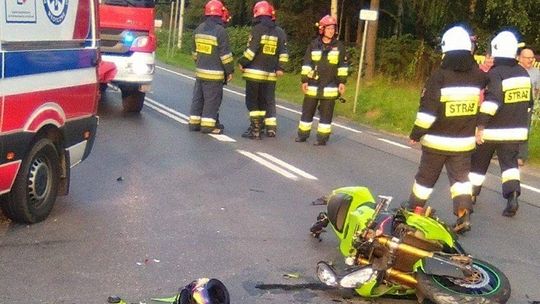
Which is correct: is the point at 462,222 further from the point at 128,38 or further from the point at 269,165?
the point at 128,38

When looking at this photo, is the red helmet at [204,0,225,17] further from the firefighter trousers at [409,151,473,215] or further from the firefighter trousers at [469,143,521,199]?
the firefighter trousers at [409,151,473,215]

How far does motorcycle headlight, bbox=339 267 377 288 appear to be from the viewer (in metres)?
5.15

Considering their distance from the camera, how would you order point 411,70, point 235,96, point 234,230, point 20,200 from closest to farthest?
1. point 20,200
2. point 234,230
3. point 235,96
4. point 411,70

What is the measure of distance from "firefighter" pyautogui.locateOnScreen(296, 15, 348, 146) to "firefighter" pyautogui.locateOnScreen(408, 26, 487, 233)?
16.7ft

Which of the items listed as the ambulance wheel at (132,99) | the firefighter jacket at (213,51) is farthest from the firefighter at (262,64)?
the ambulance wheel at (132,99)

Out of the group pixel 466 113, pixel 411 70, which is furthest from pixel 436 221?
pixel 411 70

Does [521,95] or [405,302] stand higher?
[521,95]

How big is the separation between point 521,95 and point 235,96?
481 inches

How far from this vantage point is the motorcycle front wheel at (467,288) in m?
4.89

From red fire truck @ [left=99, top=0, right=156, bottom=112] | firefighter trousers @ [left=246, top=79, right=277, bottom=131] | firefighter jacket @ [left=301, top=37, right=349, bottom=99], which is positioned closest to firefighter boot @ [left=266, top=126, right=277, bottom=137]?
firefighter trousers @ [left=246, top=79, right=277, bottom=131]

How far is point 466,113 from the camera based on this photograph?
6.95 m

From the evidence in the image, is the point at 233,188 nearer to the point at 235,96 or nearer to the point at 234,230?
the point at 234,230

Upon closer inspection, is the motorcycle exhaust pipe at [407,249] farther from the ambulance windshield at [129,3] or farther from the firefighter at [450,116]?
the ambulance windshield at [129,3]

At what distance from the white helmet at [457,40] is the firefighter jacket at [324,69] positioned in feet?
17.1
